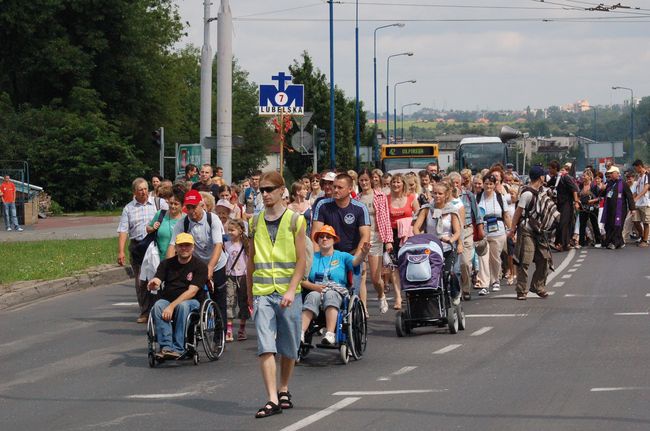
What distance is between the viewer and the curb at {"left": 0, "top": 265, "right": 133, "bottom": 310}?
1870cm

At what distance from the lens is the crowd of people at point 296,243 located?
Answer: 9.66 metres

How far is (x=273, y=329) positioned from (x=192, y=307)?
3037 millimetres

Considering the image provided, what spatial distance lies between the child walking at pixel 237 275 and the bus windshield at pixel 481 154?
3920 centimetres

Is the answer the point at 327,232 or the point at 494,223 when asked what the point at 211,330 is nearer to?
the point at 327,232

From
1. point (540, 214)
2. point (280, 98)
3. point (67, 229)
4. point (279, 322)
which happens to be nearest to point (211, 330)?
point (279, 322)

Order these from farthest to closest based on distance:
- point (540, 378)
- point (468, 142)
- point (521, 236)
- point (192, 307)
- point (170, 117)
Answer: point (170, 117), point (468, 142), point (521, 236), point (192, 307), point (540, 378)

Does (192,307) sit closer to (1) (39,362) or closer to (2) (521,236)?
(1) (39,362)

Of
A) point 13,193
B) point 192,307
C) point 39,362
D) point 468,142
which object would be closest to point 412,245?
point 192,307

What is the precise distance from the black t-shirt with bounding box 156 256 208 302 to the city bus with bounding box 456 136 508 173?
41057mm

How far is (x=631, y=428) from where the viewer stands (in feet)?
27.7

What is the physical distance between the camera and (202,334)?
41.0 feet

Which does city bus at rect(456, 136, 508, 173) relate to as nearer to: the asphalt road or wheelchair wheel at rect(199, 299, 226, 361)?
the asphalt road

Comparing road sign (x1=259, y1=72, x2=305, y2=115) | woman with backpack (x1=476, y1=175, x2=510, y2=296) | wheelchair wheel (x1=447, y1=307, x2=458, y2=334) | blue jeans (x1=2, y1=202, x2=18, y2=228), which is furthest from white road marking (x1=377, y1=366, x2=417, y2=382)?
blue jeans (x1=2, y1=202, x2=18, y2=228)

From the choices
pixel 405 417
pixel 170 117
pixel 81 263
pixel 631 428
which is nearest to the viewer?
pixel 631 428
